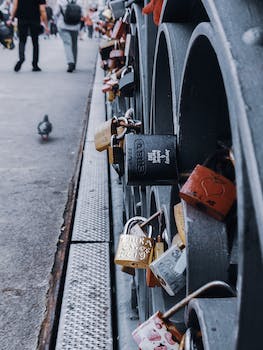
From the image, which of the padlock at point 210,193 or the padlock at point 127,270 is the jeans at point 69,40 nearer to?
the padlock at point 127,270

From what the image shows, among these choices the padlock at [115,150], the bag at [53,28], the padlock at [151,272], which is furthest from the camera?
the bag at [53,28]

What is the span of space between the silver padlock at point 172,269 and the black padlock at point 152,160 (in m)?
0.13

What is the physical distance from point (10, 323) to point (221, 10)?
4.88ft

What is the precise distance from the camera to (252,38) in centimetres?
49

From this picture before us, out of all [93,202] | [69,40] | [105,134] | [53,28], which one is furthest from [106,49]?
[53,28]

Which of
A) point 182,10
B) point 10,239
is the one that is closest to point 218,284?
point 182,10

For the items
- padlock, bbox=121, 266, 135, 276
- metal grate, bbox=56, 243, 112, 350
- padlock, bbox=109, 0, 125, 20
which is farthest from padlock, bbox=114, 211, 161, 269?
padlock, bbox=109, 0, 125, 20

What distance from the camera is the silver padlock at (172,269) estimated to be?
96cm

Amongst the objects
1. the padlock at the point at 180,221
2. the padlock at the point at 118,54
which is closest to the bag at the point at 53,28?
the padlock at the point at 118,54

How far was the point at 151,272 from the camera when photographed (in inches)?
45.7

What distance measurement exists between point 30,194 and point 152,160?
7.26 ft

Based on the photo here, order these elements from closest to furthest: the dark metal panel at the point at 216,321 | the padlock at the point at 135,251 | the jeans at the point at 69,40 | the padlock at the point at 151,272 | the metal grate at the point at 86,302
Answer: the dark metal panel at the point at 216,321, the padlock at the point at 151,272, the padlock at the point at 135,251, the metal grate at the point at 86,302, the jeans at the point at 69,40

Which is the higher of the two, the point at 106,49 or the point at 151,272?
the point at 106,49

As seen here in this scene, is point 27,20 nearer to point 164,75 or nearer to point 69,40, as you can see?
point 69,40
